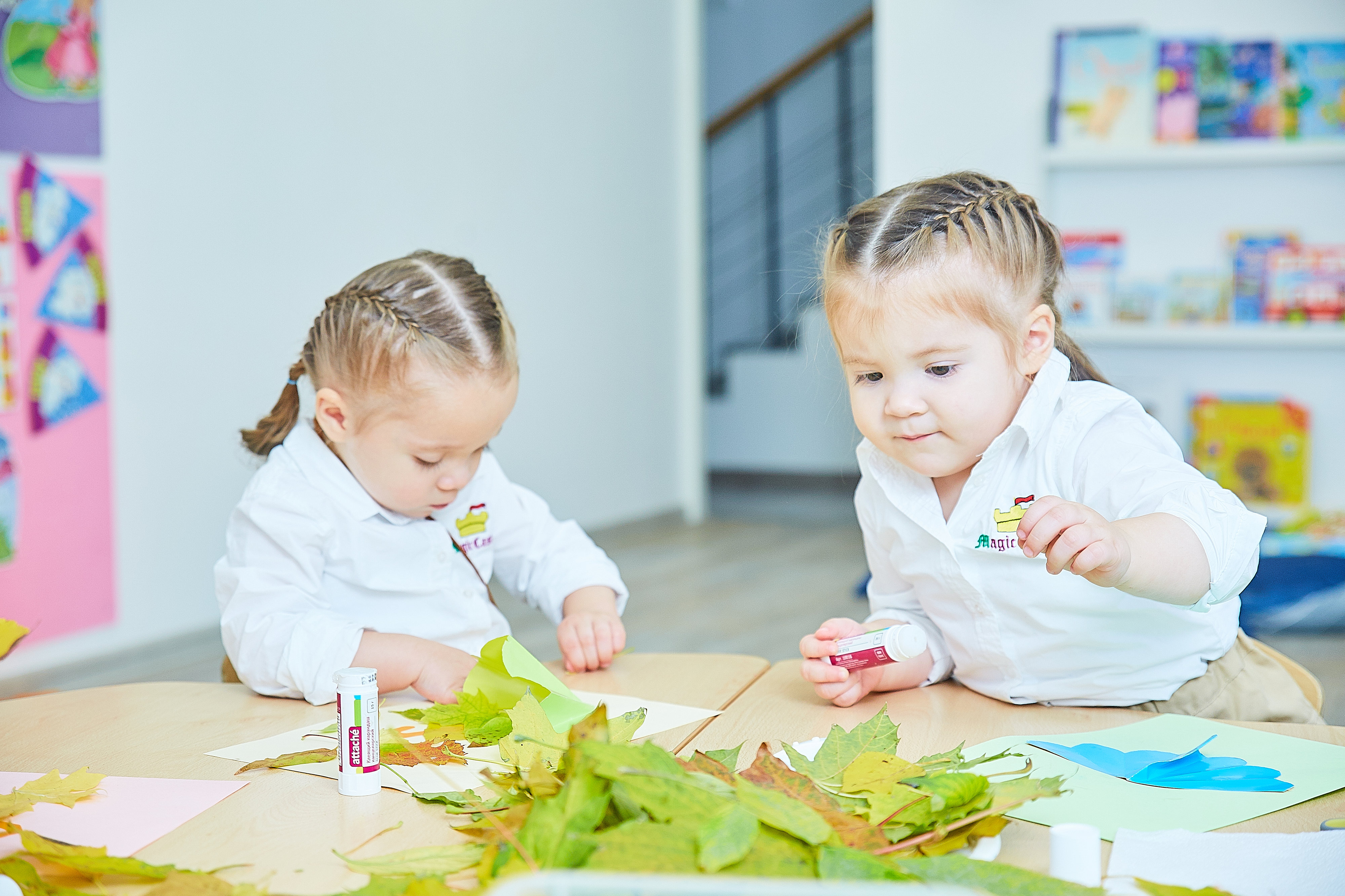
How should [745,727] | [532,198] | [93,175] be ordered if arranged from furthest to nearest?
[532,198], [93,175], [745,727]

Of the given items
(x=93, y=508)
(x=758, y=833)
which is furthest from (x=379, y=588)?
(x=93, y=508)

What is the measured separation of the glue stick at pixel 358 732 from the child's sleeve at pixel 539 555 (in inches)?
23.0

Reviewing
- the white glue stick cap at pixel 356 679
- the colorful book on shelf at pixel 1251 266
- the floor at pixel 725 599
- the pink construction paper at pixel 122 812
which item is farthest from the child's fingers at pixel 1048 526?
the colorful book on shelf at pixel 1251 266

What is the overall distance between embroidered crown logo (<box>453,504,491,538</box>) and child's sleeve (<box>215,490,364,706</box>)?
0.17 m

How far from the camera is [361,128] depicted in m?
3.40

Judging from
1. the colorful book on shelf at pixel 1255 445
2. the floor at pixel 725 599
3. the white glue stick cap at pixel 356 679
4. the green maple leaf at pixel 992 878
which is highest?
the white glue stick cap at pixel 356 679

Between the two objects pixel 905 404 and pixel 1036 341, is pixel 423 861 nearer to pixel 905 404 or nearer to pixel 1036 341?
pixel 905 404

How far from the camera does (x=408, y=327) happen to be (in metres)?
1.20

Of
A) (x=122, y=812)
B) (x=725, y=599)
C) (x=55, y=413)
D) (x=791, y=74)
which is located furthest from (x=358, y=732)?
(x=791, y=74)

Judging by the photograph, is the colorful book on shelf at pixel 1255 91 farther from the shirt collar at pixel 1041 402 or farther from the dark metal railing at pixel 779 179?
the dark metal railing at pixel 779 179

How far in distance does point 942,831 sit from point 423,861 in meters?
0.29

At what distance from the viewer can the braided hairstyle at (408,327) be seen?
1.20m

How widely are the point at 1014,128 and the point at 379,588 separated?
278 centimetres

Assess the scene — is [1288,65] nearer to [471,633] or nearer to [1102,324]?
[1102,324]
